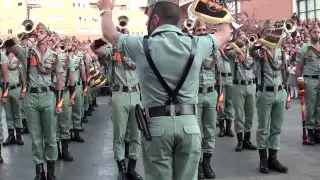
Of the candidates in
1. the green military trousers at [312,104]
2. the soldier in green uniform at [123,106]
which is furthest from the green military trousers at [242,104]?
the soldier in green uniform at [123,106]

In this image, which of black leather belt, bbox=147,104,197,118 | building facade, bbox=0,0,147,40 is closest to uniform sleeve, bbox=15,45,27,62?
black leather belt, bbox=147,104,197,118

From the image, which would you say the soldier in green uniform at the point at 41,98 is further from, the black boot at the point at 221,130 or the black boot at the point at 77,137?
the black boot at the point at 221,130

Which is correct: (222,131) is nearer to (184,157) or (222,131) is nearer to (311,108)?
(311,108)

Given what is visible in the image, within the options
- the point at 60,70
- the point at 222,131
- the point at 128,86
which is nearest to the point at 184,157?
the point at 128,86

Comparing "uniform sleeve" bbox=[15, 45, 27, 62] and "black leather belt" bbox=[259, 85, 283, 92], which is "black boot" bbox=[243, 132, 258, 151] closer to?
"black leather belt" bbox=[259, 85, 283, 92]

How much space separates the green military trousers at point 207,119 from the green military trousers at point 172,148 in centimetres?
330

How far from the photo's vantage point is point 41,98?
6.53 meters

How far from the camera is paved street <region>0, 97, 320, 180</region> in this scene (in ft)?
22.8

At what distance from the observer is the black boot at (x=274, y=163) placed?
692 centimetres

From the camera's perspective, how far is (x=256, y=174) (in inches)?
271

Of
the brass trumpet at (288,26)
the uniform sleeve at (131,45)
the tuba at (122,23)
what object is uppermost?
the tuba at (122,23)

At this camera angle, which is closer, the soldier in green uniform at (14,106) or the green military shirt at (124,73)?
the green military shirt at (124,73)

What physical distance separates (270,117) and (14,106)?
5.77 meters

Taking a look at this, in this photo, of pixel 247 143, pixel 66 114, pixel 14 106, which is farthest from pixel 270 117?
pixel 14 106
